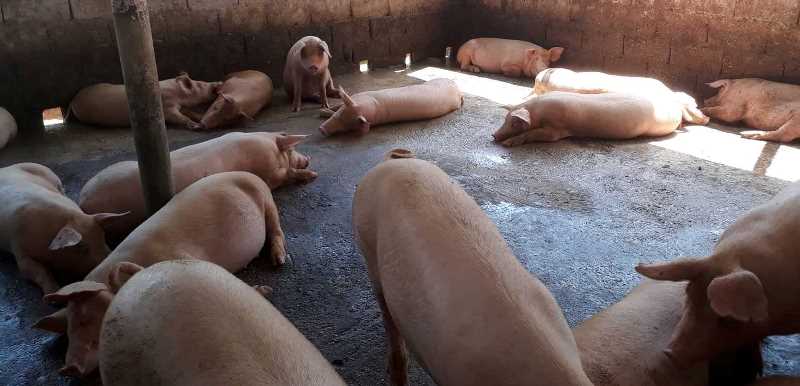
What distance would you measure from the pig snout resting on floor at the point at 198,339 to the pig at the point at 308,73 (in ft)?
16.7

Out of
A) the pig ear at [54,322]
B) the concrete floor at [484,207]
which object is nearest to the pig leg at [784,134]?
the concrete floor at [484,207]

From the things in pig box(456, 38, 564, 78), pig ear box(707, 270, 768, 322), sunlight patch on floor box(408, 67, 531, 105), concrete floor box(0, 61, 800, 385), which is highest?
pig box(456, 38, 564, 78)

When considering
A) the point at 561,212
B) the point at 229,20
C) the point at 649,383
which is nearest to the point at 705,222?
the point at 561,212

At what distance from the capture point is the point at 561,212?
4.24 m

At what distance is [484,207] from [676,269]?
192 centimetres

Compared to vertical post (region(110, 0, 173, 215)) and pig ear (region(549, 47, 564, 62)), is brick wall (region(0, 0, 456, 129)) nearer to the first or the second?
pig ear (region(549, 47, 564, 62))

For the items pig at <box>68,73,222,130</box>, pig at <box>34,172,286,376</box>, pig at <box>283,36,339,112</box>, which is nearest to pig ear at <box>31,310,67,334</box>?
pig at <box>34,172,286,376</box>

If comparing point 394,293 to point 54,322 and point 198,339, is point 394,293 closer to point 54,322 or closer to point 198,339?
point 198,339

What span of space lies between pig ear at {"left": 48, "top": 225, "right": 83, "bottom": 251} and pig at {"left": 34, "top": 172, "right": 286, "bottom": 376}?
194mm

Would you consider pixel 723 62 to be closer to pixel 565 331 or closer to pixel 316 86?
pixel 316 86

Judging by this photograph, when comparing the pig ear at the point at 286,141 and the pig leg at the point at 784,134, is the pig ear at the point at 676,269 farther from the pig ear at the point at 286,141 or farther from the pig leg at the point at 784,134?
the pig leg at the point at 784,134

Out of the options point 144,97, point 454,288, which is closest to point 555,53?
point 144,97

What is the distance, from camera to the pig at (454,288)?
162cm

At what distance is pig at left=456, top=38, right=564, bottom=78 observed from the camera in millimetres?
8202
